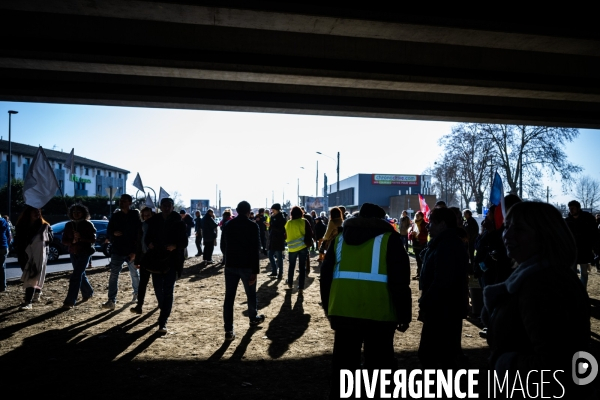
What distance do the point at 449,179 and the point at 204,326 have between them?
2094 inches

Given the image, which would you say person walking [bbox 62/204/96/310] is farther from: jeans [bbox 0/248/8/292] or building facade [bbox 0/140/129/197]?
building facade [bbox 0/140/129/197]

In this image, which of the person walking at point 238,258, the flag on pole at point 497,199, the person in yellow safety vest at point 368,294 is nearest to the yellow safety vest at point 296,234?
the person walking at point 238,258

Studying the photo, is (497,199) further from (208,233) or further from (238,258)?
(208,233)

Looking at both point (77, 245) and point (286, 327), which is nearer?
point (286, 327)

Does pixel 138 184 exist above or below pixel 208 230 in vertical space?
above

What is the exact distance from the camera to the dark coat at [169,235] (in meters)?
7.55

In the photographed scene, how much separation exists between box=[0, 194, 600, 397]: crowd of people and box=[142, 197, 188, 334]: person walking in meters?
0.02

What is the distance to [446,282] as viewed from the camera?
435 centimetres

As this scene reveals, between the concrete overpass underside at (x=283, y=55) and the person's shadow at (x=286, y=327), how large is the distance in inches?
186

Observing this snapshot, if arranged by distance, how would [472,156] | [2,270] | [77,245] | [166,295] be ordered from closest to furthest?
[166,295], [77,245], [2,270], [472,156]

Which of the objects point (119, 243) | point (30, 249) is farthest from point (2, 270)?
point (119, 243)

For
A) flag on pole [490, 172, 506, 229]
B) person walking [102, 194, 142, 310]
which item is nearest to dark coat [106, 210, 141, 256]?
person walking [102, 194, 142, 310]

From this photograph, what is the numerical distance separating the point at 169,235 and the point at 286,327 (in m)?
2.53

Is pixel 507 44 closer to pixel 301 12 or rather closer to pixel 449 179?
pixel 301 12
